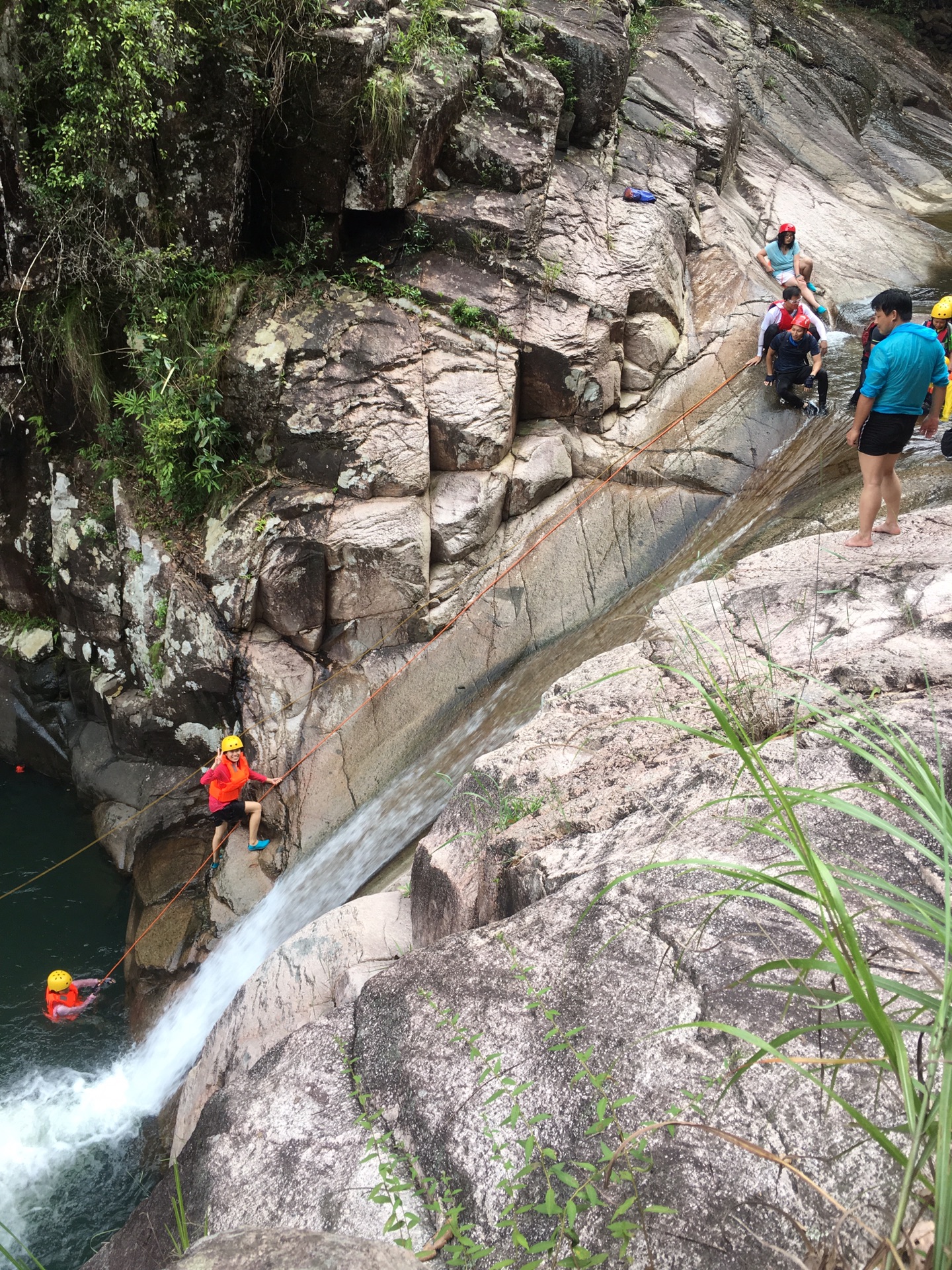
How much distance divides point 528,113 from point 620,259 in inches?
64.9

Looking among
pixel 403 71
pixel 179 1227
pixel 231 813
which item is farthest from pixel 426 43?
pixel 179 1227

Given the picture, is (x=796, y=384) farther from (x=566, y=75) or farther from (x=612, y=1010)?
(x=612, y=1010)

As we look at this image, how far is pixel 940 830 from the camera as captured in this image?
54.6 inches

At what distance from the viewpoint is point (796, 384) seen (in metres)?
7.37

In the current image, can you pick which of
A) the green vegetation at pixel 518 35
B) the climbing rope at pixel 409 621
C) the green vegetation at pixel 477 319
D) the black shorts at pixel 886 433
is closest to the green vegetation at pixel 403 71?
the green vegetation at pixel 518 35

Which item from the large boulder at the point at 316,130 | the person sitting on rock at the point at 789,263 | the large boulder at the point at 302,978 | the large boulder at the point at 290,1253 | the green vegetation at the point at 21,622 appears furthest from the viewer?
the person sitting on rock at the point at 789,263

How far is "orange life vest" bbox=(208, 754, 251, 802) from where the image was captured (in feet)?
21.0

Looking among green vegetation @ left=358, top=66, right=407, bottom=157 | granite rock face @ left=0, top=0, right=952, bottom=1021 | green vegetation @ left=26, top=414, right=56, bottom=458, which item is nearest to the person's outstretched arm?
granite rock face @ left=0, top=0, right=952, bottom=1021

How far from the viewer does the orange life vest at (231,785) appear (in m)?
6.40

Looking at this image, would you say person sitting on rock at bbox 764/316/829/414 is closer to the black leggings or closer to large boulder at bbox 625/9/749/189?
the black leggings

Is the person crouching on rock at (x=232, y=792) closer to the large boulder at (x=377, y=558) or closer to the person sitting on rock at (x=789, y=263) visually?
the large boulder at (x=377, y=558)

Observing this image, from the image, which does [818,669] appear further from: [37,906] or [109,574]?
[37,906]

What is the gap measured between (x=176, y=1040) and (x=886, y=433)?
248 inches

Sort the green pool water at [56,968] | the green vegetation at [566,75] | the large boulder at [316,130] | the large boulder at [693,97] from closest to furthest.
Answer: the green pool water at [56,968], the large boulder at [316,130], the green vegetation at [566,75], the large boulder at [693,97]
